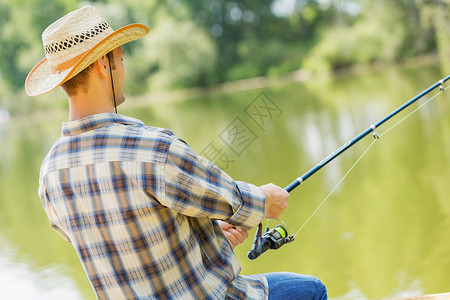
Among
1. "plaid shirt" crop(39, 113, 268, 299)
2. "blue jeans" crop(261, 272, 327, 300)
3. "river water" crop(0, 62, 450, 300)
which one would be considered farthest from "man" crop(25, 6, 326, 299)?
"river water" crop(0, 62, 450, 300)

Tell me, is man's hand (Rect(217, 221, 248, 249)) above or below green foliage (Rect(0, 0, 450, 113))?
below

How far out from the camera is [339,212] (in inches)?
172

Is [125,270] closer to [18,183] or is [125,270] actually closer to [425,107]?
[425,107]

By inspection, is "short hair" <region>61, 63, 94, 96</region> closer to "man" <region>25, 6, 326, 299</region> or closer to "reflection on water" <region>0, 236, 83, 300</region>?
"man" <region>25, 6, 326, 299</region>

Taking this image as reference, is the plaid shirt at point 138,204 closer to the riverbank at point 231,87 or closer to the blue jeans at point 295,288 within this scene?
the blue jeans at point 295,288

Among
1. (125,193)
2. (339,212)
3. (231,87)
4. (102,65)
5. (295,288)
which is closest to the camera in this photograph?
(125,193)

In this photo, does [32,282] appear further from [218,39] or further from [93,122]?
[218,39]

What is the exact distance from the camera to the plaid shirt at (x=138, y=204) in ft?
3.50

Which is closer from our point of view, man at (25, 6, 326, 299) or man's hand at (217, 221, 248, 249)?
man at (25, 6, 326, 299)

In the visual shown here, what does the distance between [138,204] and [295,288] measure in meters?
0.50

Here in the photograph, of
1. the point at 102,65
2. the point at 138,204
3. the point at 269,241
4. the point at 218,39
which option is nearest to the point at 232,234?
the point at 269,241

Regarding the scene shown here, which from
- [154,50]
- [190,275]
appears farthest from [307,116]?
[154,50]

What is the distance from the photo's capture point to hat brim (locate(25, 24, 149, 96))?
44.3 inches

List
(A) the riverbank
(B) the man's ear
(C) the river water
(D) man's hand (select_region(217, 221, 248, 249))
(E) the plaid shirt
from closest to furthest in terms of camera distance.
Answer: (E) the plaid shirt, (B) the man's ear, (D) man's hand (select_region(217, 221, 248, 249)), (C) the river water, (A) the riverbank
